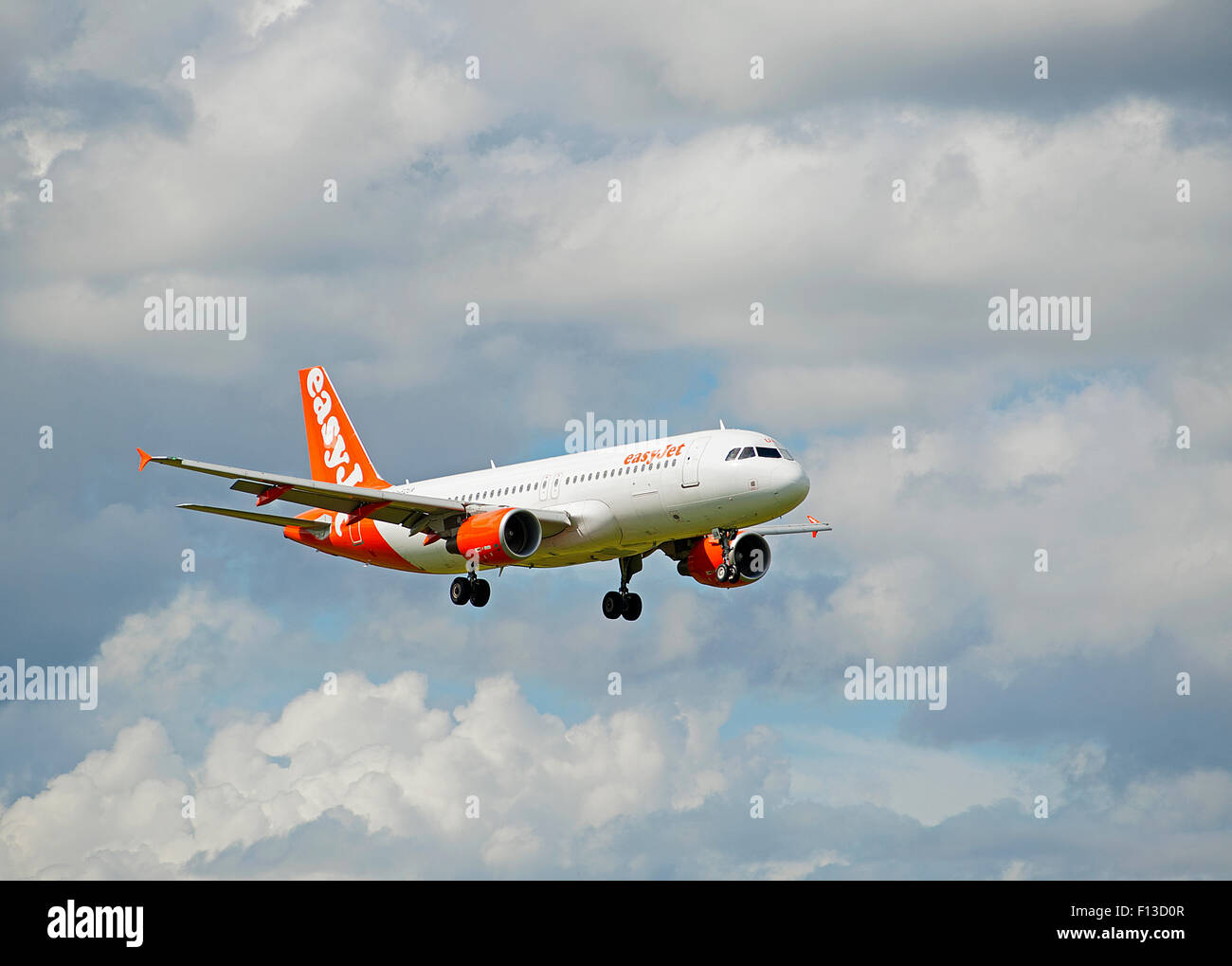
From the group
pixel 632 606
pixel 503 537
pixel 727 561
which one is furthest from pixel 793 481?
pixel 632 606

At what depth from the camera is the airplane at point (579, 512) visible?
6225 centimetres

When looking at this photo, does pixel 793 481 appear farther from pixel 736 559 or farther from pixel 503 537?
pixel 503 537

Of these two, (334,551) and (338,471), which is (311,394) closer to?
(338,471)

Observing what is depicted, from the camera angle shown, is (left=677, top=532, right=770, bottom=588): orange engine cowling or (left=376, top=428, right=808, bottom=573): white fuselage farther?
(left=677, top=532, right=770, bottom=588): orange engine cowling

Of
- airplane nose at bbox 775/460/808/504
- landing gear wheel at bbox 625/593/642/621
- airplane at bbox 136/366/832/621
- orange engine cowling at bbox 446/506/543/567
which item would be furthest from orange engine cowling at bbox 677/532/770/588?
orange engine cowling at bbox 446/506/543/567

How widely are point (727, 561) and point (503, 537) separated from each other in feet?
30.4

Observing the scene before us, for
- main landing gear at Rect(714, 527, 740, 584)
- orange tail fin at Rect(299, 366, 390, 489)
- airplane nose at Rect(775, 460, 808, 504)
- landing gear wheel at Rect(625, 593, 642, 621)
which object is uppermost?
orange tail fin at Rect(299, 366, 390, 489)

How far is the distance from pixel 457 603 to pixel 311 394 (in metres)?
24.4

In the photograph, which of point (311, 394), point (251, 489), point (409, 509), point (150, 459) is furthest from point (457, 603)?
point (311, 394)

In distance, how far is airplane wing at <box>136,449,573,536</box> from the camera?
66.6 metres

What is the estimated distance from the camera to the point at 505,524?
2613 inches

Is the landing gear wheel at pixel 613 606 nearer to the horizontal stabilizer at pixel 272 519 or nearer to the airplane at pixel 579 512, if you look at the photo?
the airplane at pixel 579 512

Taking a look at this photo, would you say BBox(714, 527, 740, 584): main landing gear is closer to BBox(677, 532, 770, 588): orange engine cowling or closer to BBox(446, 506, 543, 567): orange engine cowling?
BBox(677, 532, 770, 588): orange engine cowling

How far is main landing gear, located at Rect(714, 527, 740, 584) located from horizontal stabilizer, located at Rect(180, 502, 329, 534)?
A: 68.6 ft
